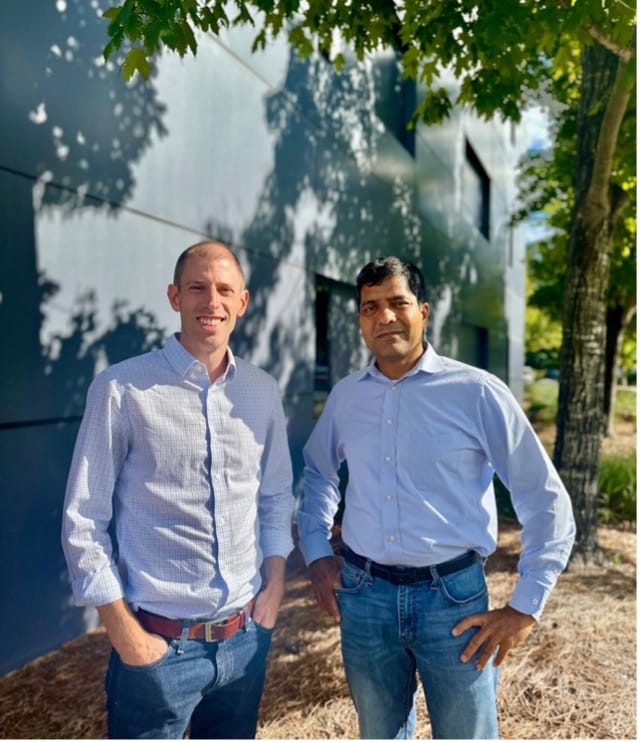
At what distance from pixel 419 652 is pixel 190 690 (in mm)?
764

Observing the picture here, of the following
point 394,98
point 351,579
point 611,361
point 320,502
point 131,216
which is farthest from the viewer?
point 611,361

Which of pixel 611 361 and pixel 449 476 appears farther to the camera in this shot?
pixel 611 361

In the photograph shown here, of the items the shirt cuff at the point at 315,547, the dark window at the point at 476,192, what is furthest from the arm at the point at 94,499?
the dark window at the point at 476,192

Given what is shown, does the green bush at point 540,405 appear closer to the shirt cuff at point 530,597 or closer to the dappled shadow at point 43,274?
the dappled shadow at point 43,274

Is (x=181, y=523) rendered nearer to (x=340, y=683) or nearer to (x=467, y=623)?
(x=467, y=623)

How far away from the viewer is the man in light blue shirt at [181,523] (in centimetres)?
186

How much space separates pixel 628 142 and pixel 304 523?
5029mm

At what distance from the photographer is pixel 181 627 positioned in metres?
1.91

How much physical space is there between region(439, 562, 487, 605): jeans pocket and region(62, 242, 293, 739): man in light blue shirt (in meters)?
0.61

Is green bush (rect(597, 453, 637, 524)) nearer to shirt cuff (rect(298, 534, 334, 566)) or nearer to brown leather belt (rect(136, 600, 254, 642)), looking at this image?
shirt cuff (rect(298, 534, 334, 566))

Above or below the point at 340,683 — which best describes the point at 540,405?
below

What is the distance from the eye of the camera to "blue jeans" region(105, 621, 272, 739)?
6.14 feet

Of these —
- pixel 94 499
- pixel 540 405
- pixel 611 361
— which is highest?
pixel 94 499

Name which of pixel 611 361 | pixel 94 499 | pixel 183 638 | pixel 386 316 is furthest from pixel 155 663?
pixel 611 361
